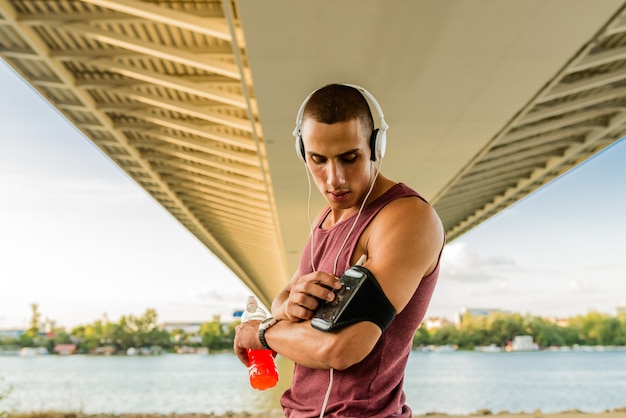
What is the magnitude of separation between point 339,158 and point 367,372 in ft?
1.68

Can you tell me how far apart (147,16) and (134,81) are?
4.74m

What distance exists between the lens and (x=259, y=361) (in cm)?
212

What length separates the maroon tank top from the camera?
65.9 inches

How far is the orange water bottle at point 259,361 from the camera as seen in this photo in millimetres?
2098

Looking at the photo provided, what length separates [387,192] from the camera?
1822 millimetres

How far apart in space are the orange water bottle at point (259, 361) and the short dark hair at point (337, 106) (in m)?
0.62

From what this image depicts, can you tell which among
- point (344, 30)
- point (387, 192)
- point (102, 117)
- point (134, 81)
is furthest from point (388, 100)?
point (387, 192)

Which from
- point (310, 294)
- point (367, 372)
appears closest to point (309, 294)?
point (310, 294)

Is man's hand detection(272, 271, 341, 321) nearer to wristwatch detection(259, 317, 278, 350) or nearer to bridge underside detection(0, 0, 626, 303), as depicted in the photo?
wristwatch detection(259, 317, 278, 350)

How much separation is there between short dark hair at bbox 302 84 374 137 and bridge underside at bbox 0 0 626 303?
6.29 meters

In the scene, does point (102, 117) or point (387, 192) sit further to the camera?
point (102, 117)

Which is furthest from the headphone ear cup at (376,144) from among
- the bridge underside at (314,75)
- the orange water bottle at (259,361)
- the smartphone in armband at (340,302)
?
the bridge underside at (314,75)

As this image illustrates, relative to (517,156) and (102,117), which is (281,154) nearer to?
(102,117)

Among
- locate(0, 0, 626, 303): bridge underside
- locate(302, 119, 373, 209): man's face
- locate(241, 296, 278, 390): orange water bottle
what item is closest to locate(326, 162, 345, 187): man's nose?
locate(302, 119, 373, 209): man's face
